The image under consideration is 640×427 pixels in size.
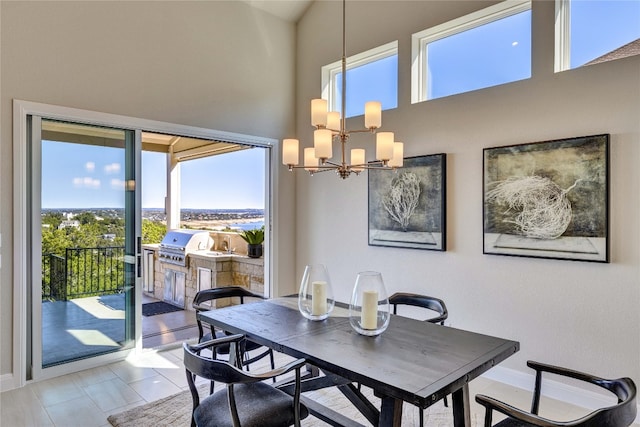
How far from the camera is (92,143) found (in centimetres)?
363

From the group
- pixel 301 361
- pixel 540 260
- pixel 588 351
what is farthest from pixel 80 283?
pixel 588 351

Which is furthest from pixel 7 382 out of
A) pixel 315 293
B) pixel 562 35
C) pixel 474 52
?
pixel 562 35

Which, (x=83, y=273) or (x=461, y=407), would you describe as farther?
(x=83, y=273)

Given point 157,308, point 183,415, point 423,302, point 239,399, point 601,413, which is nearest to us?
point 601,413

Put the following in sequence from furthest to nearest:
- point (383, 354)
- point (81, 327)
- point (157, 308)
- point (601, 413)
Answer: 1. point (157, 308)
2. point (81, 327)
3. point (383, 354)
4. point (601, 413)

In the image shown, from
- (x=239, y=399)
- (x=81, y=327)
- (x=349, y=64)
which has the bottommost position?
(x=81, y=327)

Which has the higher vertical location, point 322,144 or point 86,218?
point 322,144

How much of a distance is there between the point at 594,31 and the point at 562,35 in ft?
0.68

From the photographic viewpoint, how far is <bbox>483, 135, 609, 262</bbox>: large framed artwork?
2.79 metres

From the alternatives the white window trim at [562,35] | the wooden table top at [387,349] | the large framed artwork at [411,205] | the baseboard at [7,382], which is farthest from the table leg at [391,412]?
the baseboard at [7,382]

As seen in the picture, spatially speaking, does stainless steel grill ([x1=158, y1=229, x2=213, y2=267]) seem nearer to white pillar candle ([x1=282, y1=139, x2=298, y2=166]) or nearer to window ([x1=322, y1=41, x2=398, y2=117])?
window ([x1=322, y1=41, x2=398, y2=117])

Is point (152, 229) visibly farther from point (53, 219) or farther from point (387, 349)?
point (387, 349)

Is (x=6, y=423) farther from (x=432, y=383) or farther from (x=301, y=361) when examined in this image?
(x=432, y=383)

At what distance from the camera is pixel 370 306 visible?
6.94 ft
